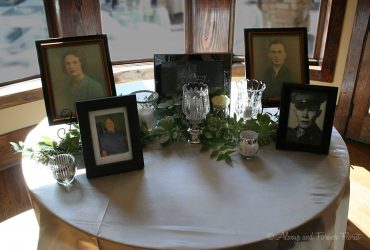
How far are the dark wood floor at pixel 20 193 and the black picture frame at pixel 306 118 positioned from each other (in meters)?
0.77

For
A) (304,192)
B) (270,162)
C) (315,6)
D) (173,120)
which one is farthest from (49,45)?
(315,6)

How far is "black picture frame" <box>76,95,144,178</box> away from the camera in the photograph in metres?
1.10

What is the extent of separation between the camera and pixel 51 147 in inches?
48.0

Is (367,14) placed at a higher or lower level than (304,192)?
higher

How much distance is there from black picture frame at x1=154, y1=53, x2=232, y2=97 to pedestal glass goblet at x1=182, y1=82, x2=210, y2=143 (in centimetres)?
16

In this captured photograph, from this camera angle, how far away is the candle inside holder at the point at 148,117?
132 cm

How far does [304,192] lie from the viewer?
104cm

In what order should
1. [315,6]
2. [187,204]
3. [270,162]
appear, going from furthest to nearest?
[315,6]
[270,162]
[187,204]

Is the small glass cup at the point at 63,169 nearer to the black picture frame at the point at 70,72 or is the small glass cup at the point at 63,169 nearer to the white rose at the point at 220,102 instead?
the black picture frame at the point at 70,72

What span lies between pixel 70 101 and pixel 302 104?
0.87 meters

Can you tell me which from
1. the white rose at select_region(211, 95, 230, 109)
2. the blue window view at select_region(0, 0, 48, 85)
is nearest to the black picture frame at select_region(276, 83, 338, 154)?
the white rose at select_region(211, 95, 230, 109)

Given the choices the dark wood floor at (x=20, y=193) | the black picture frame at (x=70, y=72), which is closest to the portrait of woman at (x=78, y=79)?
the black picture frame at (x=70, y=72)

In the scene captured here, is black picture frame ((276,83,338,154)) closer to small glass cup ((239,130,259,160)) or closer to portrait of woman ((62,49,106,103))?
small glass cup ((239,130,259,160))

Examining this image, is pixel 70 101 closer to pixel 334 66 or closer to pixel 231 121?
pixel 231 121
